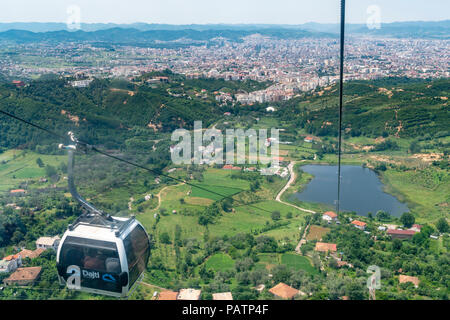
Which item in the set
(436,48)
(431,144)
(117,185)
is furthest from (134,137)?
(436,48)

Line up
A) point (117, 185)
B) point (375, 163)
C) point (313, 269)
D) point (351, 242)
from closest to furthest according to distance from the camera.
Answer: point (313, 269), point (351, 242), point (117, 185), point (375, 163)

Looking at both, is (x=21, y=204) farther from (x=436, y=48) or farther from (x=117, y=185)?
(x=436, y=48)

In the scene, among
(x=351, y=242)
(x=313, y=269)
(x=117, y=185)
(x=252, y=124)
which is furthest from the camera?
(x=252, y=124)

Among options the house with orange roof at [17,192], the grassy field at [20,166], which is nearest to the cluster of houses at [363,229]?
the house with orange roof at [17,192]

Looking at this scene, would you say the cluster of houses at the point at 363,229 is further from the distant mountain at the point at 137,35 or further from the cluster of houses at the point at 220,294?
the distant mountain at the point at 137,35

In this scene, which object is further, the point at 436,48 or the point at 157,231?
the point at 436,48

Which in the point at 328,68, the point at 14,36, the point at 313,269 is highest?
the point at 14,36

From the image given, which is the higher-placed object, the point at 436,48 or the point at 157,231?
the point at 436,48
